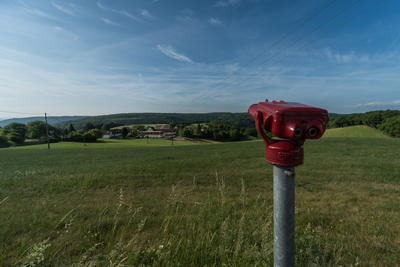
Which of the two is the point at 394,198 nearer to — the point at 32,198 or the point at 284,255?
the point at 284,255

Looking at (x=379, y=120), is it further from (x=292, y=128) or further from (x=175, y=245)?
(x=175, y=245)

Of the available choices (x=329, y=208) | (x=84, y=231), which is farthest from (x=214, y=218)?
(x=329, y=208)

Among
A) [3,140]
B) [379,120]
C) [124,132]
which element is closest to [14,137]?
[3,140]

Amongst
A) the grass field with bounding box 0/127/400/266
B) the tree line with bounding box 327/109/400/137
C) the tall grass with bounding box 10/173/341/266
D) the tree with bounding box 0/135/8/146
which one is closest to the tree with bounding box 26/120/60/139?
the tree with bounding box 0/135/8/146

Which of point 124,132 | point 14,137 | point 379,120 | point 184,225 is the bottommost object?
point 124,132

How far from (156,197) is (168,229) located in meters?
1.85

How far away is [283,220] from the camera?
1.28 meters

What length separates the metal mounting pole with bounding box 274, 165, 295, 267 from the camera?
1.25 meters

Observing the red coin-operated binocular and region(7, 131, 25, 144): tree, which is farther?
region(7, 131, 25, 144): tree

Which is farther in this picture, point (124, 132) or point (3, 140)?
point (124, 132)

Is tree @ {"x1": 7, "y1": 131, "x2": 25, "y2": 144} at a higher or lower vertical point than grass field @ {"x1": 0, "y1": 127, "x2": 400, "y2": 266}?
lower

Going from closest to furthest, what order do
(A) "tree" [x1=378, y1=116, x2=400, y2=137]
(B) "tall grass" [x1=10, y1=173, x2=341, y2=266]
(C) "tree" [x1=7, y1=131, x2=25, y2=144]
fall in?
(B) "tall grass" [x1=10, y1=173, x2=341, y2=266] → (A) "tree" [x1=378, y1=116, x2=400, y2=137] → (C) "tree" [x1=7, y1=131, x2=25, y2=144]

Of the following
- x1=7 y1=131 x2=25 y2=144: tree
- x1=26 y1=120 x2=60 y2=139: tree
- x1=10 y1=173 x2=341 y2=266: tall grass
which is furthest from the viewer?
x1=26 y1=120 x2=60 y2=139: tree

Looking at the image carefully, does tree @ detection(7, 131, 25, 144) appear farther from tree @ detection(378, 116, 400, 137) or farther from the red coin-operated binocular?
tree @ detection(378, 116, 400, 137)
